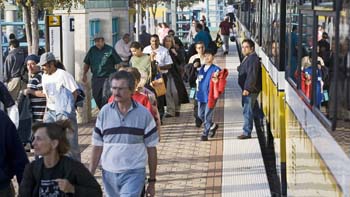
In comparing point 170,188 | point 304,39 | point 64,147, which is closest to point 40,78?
point 170,188

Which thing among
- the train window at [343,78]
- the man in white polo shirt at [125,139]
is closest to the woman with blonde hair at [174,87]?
the man in white polo shirt at [125,139]

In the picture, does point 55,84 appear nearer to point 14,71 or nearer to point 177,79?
point 14,71

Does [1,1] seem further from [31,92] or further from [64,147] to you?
[64,147]

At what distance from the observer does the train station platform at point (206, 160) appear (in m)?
11.4

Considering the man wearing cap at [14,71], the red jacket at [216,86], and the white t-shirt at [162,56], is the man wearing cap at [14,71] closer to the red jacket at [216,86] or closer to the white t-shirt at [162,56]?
the white t-shirt at [162,56]

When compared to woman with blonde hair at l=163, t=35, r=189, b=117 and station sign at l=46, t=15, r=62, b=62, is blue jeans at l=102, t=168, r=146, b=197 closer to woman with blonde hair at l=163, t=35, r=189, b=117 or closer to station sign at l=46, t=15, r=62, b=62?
station sign at l=46, t=15, r=62, b=62

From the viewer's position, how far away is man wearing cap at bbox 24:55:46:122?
11.4 m

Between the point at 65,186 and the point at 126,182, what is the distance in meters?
1.73

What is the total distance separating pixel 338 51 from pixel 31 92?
6456 millimetres

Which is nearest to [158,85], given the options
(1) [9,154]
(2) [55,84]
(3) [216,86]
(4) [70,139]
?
(3) [216,86]

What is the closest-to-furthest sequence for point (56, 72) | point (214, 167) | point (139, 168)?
point (139, 168)
point (56, 72)
point (214, 167)

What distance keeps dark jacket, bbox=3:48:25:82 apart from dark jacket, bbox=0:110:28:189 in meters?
9.43

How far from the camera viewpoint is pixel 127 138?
293 inches

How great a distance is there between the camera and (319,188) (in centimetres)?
629
